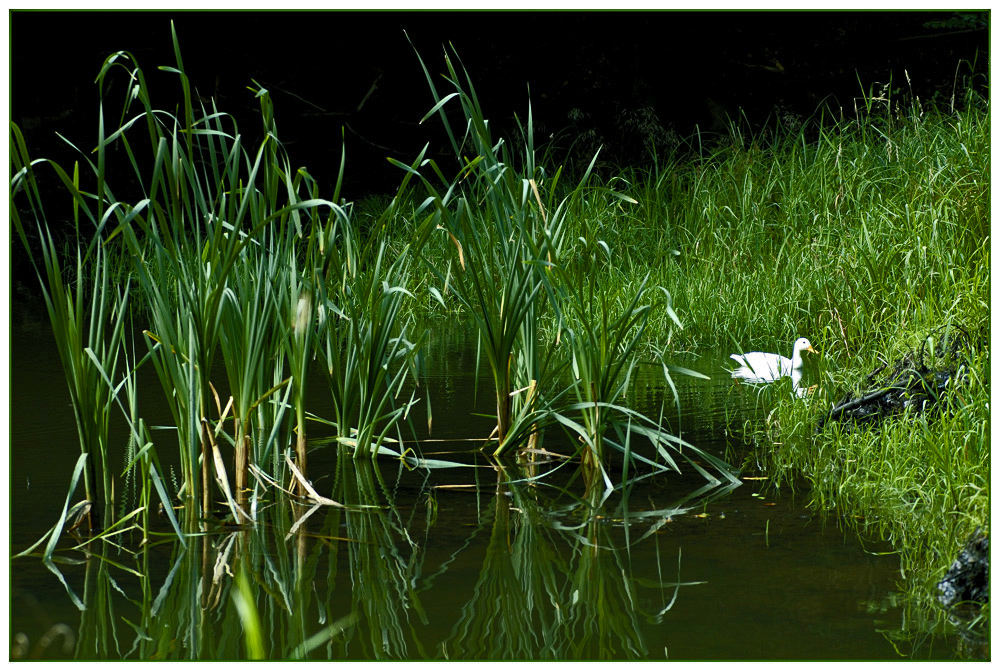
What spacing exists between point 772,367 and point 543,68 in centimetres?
706

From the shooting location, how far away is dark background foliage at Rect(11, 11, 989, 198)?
9914mm

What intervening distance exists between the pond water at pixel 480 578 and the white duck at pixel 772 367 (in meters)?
0.95

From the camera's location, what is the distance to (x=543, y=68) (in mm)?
10414

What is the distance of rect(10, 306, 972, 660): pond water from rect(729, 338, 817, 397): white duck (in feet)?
3.13

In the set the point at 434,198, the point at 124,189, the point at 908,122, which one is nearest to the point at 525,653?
the point at 434,198

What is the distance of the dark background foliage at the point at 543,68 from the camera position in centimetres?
991

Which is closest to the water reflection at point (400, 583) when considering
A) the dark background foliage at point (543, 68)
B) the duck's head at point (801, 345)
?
the duck's head at point (801, 345)

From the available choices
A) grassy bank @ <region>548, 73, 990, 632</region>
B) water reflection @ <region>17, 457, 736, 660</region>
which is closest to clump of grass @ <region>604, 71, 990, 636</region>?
grassy bank @ <region>548, 73, 990, 632</region>

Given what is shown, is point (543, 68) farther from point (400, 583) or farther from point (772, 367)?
point (400, 583)

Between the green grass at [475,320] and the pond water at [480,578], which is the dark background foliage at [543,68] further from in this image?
the pond water at [480,578]

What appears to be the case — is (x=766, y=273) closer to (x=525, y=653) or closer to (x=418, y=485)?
(x=418, y=485)

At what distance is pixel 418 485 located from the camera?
2.77 meters

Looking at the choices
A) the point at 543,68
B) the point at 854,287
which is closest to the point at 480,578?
the point at 854,287

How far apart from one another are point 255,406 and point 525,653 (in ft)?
3.17
